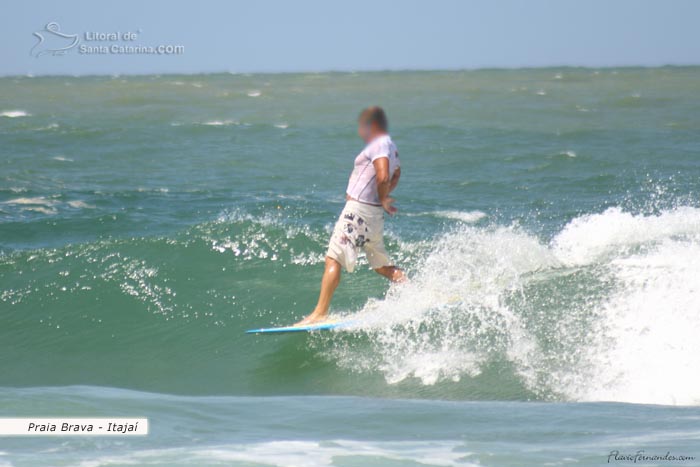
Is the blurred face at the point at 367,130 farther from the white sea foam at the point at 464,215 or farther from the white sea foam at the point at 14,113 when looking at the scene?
the white sea foam at the point at 14,113

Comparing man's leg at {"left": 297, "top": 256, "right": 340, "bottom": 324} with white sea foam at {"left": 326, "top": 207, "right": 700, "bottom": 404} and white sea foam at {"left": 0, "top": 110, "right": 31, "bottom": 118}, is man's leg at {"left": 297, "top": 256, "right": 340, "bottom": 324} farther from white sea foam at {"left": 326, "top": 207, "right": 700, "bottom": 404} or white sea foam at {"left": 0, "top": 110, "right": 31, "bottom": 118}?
white sea foam at {"left": 0, "top": 110, "right": 31, "bottom": 118}

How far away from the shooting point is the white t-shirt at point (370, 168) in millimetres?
6355

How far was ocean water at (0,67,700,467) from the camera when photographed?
14.6 feet

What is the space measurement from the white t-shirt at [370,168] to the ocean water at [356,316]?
0.88 m

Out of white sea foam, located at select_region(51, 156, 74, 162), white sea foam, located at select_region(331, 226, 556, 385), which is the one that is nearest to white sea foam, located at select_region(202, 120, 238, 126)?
white sea foam, located at select_region(51, 156, 74, 162)

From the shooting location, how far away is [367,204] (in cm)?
656

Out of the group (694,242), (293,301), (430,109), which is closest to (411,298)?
(293,301)

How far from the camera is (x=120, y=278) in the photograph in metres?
8.97

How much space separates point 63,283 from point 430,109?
2359 cm

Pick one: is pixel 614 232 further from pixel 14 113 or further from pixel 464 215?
pixel 14 113

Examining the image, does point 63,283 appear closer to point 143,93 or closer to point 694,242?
point 694,242

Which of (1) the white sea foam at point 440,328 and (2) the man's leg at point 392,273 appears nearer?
(1) the white sea foam at point 440,328

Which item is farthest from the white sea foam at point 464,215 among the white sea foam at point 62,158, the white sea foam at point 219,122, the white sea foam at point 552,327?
the white sea foam at point 219,122

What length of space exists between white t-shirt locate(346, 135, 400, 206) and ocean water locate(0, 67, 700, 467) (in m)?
0.88
